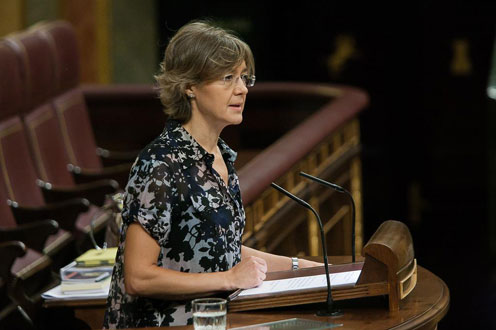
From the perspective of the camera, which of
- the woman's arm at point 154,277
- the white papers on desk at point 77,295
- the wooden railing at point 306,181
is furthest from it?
the wooden railing at point 306,181

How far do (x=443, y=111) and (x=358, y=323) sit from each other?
5.77 m

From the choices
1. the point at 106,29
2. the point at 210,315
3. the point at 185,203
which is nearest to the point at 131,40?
the point at 106,29

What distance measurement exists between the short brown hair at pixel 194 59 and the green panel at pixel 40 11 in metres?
5.18

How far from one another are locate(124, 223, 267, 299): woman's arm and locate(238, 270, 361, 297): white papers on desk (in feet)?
0.25

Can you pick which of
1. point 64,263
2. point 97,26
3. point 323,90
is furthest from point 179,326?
point 97,26

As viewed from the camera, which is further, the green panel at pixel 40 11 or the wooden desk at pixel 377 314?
the green panel at pixel 40 11

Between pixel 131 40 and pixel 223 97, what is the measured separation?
535cm

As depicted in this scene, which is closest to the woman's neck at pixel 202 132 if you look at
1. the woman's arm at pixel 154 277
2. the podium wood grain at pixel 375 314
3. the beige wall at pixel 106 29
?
the woman's arm at pixel 154 277

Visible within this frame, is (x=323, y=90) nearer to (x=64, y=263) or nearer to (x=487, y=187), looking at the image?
(x=64, y=263)

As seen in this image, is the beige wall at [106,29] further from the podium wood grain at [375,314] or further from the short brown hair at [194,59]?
the podium wood grain at [375,314]

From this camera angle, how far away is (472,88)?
7777 millimetres

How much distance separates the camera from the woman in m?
2.21

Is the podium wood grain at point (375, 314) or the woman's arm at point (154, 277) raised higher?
the woman's arm at point (154, 277)

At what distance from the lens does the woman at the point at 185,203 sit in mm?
2205
